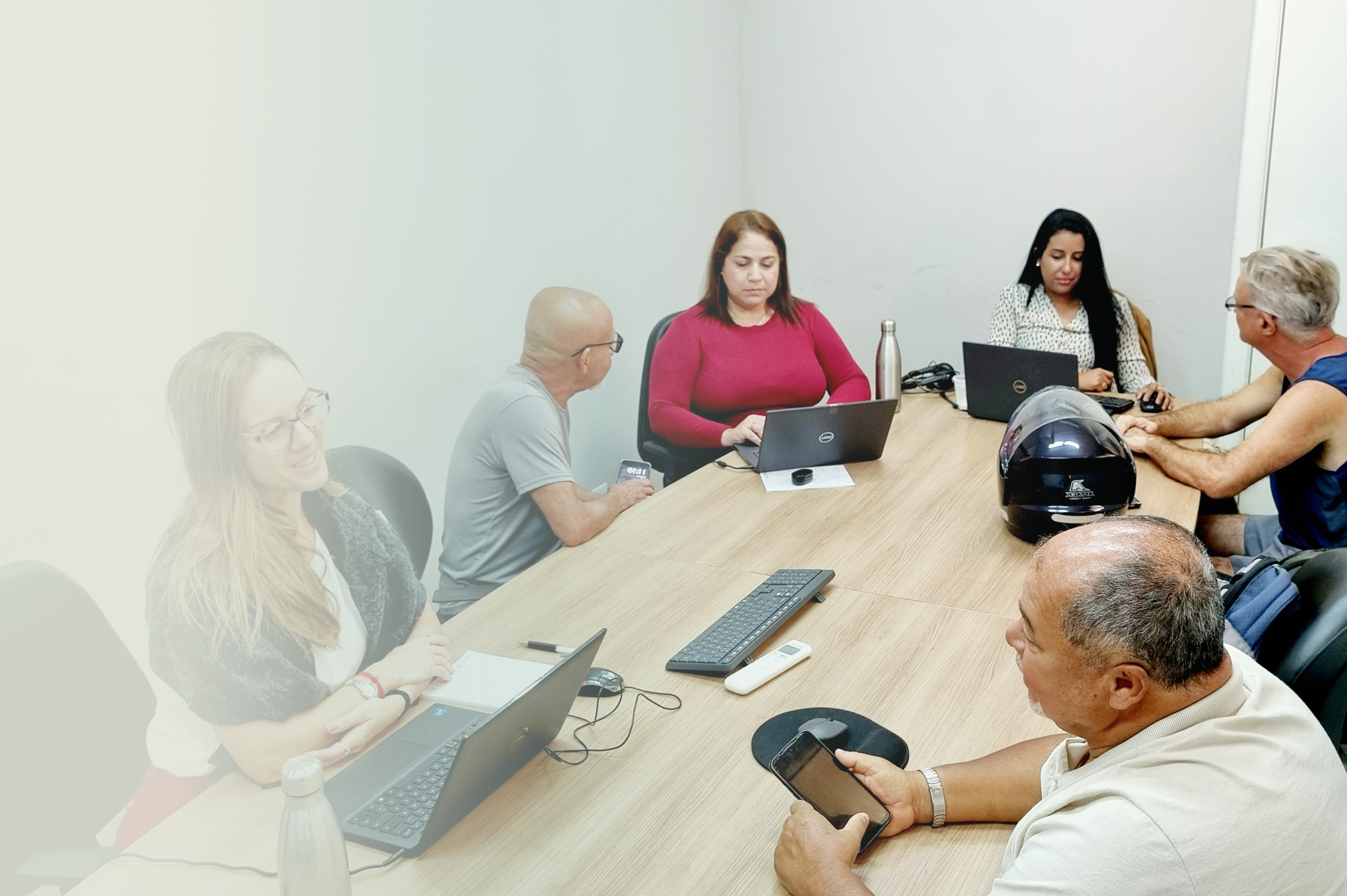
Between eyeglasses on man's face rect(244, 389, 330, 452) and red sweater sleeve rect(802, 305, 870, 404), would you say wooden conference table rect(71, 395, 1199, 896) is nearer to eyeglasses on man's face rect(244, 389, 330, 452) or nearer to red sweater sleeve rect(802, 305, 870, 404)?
eyeglasses on man's face rect(244, 389, 330, 452)

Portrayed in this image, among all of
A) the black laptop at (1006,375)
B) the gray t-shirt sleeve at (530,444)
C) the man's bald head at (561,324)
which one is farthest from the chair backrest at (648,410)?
the black laptop at (1006,375)

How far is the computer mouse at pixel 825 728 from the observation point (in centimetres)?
136

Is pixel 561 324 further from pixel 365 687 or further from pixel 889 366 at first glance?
pixel 889 366

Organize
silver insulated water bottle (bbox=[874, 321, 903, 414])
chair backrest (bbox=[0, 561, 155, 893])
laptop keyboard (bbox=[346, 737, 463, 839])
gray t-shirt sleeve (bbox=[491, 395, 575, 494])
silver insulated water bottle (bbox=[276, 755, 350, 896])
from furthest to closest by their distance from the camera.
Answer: silver insulated water bottle (bbox=[874, 321, 903, 414]) → gray t-shirt sleeve (bbox=[491, 395, 575, 494]) → laptop keyboard (bbox=[346, 737, 463, 839]) → chair backrest (bbox=[0, 561, 155, 893]) → silver insulated water bottle (bbox=[276, 755, 350, 896])

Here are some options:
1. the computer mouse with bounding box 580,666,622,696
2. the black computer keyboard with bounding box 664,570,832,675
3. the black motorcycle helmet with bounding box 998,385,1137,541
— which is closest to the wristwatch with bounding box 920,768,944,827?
the black computer keyboard with bounding box 664,570,832,675

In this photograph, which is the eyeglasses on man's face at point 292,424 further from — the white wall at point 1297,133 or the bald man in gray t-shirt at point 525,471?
the white wall at point 1297,133

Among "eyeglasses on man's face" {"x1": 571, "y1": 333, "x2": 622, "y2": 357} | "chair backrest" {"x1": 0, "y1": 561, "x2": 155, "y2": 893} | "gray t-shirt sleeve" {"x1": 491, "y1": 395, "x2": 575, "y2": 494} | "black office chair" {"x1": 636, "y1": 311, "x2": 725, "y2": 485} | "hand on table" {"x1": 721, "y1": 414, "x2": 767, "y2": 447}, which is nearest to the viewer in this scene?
"chair backrest" {"x1": 0, "y1": 561, "x2": 155, "y2": 893}

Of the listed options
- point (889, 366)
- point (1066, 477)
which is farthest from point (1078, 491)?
point (889, 366)

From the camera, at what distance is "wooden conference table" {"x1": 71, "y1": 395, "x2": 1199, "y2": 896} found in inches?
46.6

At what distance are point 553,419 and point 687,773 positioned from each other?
1.09 m

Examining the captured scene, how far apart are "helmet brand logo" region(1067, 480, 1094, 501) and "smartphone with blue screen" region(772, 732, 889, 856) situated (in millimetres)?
1030

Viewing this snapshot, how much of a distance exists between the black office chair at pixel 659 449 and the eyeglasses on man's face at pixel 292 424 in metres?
1.49

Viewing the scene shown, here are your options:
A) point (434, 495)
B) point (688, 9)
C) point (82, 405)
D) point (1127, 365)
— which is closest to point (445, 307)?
point (434, 495)

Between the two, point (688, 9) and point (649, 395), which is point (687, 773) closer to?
point (649, 395)
